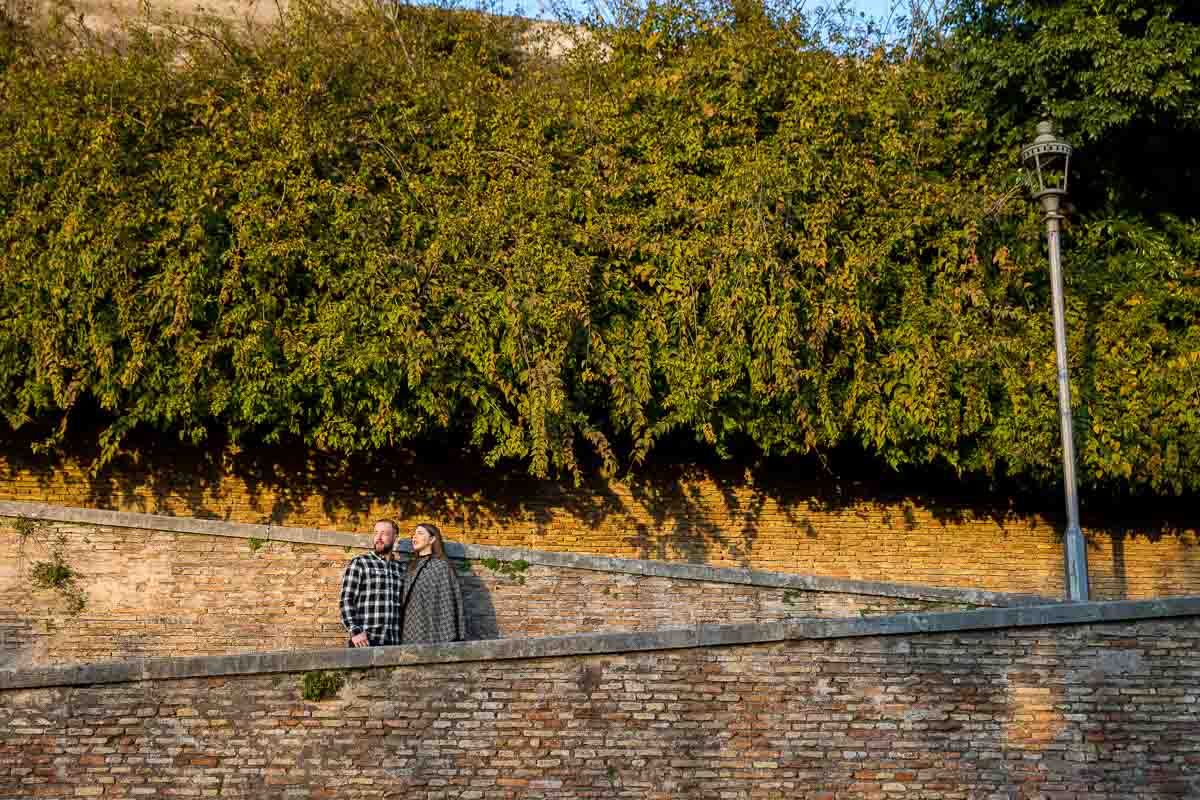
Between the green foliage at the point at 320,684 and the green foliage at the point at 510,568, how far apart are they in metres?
3.37

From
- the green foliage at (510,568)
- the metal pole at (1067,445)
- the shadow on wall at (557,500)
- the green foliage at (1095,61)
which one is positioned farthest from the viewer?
the shadow on wall at (557,500)

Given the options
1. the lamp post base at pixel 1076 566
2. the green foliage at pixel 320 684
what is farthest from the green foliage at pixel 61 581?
the lamp post base at pixel 1076 566

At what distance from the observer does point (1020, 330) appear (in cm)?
1546

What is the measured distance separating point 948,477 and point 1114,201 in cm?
446

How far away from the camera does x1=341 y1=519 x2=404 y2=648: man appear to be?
9430 mm

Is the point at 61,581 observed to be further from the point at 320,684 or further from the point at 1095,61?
the point at 1095,61

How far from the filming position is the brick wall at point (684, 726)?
8.00 m

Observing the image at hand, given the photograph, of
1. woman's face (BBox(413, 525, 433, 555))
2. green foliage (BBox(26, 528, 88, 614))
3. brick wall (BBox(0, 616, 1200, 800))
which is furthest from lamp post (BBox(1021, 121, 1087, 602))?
green foliage (BBox(26, 528, 88, 614))

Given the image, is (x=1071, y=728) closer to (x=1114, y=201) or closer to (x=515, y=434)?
(x=515, y=434)

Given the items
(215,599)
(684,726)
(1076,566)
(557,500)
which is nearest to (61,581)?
(215,599)

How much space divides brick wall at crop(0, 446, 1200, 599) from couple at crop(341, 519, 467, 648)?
Answer: 5.74m

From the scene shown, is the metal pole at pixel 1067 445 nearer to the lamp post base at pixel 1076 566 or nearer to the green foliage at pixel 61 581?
the lamp post base at pixel 1076 566

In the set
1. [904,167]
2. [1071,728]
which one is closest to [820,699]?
[1071,728]

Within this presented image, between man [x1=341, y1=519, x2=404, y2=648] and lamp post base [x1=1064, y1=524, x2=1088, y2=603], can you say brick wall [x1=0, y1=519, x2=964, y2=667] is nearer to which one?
man [x1=341, y1=519, x2=404, y2=648]
